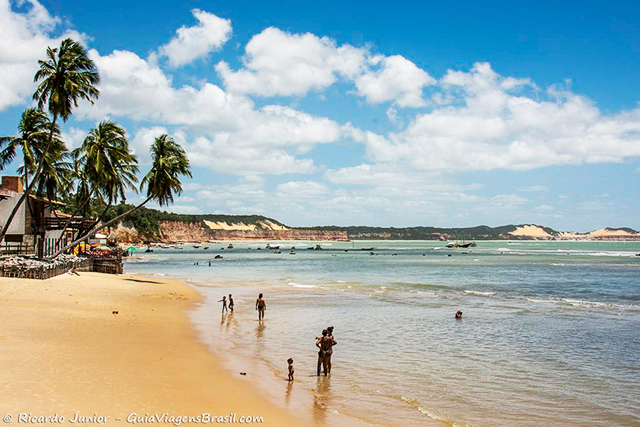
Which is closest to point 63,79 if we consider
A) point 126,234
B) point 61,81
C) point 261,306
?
point 61,81

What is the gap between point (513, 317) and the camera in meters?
27.2

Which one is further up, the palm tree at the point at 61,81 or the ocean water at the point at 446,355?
the palm tree at the point at 61,81

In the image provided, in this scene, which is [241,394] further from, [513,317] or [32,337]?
[513,317]

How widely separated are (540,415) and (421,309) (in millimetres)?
17916

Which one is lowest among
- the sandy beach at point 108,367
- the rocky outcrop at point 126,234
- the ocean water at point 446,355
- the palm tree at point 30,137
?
the ocean water at point 446,355

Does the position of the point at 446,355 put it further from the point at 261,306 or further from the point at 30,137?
the point at 30,137

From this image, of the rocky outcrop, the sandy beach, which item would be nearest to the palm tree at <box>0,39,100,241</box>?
the sandy beach

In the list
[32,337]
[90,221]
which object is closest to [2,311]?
[32,337]

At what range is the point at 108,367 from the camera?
1336 centimetres

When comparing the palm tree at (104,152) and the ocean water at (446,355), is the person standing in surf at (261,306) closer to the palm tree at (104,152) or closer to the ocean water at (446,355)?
the ocean water at (446,355)

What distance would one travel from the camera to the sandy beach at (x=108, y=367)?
10227 mm

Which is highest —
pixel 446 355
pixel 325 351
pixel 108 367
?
pixel 325 351

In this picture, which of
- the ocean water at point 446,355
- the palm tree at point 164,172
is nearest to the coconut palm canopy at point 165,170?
the palm tree at point 164,172

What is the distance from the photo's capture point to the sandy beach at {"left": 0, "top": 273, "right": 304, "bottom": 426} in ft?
33.6
